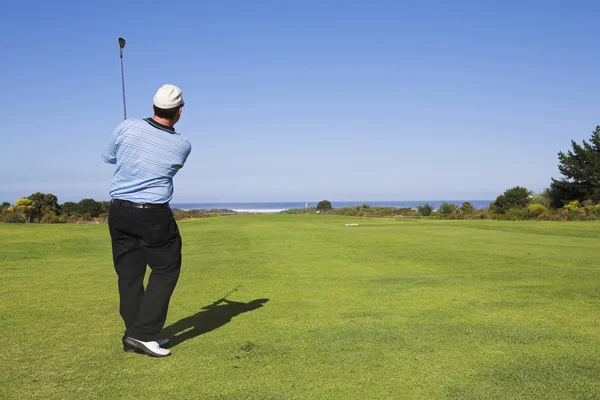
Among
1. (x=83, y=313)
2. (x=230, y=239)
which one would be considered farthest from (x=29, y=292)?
(x=230, y=239)

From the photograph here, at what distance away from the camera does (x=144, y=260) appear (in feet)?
14.7

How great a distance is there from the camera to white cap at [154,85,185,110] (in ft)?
14.3

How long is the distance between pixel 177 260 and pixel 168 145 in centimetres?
102

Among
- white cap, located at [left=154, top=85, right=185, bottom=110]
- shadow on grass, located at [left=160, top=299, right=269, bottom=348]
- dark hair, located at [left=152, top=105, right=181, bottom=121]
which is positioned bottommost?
shadow on grass, located at [left=160, top=299, right=269, bottom=348]

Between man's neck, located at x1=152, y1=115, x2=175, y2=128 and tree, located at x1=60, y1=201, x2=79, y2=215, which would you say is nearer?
man's neck, located at x1=152, y1=115, x2=175, y2=128

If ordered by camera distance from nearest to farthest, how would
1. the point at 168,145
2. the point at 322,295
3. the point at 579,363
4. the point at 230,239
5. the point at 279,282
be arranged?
the point at 579,363, the point at 168,145, the point at 322,295, the point at 279,282, the point at 230,239

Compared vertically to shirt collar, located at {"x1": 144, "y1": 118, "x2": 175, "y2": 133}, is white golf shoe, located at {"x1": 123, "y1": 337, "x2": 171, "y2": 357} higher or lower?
lower

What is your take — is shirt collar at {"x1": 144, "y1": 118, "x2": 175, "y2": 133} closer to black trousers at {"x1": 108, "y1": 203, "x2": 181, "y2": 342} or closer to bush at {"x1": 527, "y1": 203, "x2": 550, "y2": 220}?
black trousers at {"x1": 108, "y1": 203, "x2": 181, "y2": 342}

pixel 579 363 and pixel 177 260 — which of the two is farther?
pixel 177 260

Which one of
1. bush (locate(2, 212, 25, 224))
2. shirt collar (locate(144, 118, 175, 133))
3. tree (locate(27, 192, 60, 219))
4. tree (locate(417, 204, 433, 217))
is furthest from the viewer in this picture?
tree (locate(417, 204, 433, 217))

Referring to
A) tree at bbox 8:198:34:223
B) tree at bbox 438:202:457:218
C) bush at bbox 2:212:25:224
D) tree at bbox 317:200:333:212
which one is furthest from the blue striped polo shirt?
tree at bbox 317:200:333:212

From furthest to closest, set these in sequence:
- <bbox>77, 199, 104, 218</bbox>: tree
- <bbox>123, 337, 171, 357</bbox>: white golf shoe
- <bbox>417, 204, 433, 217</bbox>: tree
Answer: <bbox>417, 204, 433, 217</bbox>: tree → <bbox>77, 199, 104, 218</bbox>: tree → <bbox>123, 337, 171, 357</bbox>: white golf shoe

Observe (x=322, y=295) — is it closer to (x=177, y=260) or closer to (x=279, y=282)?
(x=279, y=282)

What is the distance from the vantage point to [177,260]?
4.44 metres
